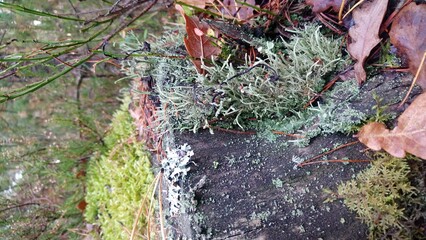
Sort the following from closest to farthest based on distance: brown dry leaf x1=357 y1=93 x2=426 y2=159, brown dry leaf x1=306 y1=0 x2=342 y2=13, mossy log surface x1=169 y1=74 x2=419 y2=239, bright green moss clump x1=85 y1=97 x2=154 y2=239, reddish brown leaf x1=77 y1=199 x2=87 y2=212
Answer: brown dry leaf x1=357 y1=93 x2=426 y2=159 < mossy log surface x1=169 y1=74 x2=419 y2=239 < brown dry leaf x1=306 y1=0 x2=342 y2=13 < bright green moss clump x1=85 y1=97 x2=154 y2=239 < reddish brown leaf x1=77 y1=199 x2=87 y2=212

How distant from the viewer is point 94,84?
3.30 m

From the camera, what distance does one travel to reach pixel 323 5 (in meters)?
1.36

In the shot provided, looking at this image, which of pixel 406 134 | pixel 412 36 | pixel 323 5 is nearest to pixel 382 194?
pixel 406 134

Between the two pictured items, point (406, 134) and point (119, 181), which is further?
point (119, 181)

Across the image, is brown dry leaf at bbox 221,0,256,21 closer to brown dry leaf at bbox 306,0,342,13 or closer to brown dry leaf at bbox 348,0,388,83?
brown dry leaf at bbox 306,0,342,13

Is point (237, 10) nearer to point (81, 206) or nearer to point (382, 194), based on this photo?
point (382, 194)

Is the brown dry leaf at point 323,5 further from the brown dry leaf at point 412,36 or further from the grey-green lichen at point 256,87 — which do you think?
the brown dry leaf at point 412,36

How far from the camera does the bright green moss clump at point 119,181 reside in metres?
→ 2.04

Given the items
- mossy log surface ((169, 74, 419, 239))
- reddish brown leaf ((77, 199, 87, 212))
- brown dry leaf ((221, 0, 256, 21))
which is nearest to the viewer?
mossy log surface ((169, 74, 419, 239))

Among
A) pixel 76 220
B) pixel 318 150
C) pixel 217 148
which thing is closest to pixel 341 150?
pixel 318 150

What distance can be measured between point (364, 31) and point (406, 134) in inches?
14.8

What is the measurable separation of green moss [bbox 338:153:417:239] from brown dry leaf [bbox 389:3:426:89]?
10.8 inches

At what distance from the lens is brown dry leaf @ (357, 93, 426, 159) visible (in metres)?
1.10

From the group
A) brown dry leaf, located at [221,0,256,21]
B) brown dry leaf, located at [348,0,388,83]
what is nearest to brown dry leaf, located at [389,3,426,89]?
brown dry leaf, located at [348,0,388,83]
